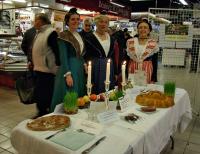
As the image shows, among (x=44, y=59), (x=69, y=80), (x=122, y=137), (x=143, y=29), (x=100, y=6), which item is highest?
(x=100, y=6)

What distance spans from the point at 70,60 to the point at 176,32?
7.84 ft

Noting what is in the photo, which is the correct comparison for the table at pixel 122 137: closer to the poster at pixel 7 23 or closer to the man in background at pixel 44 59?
the man in background at pixel 44 59

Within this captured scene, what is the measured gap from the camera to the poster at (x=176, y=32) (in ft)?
13.9

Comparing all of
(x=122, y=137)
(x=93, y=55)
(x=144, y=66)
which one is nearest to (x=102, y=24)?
(x=93, y=55)

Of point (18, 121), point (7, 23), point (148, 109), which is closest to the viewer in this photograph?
point (148, 109)

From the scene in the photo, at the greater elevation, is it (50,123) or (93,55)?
(93,55)

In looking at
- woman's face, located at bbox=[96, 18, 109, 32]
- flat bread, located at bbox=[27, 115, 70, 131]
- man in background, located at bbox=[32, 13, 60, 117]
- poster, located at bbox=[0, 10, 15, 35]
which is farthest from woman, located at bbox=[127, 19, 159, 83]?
poster, located at bbox=[0, 10, 15, 35]

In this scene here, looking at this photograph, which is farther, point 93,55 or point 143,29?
point 143,29

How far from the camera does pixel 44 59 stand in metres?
3.18

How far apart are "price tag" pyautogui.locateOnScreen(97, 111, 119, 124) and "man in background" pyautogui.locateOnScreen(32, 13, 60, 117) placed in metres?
1.67

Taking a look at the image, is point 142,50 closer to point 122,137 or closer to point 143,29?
point 143,29

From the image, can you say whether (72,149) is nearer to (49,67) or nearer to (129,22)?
(49,67)

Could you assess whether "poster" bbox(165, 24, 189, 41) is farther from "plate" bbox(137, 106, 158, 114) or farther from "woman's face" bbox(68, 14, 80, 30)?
"plate" bbox(137, 106, 158, 114)

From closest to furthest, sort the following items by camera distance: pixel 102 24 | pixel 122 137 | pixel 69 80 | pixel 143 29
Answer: pixel 122 137 → pixel 69 80 → pixel 102 24 → pixel 143 29
